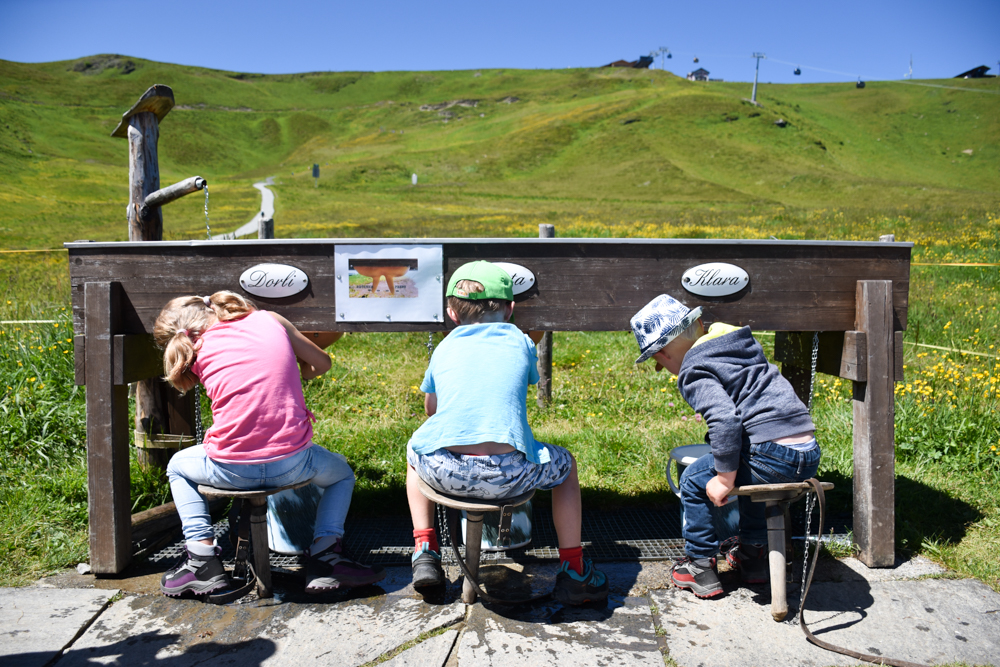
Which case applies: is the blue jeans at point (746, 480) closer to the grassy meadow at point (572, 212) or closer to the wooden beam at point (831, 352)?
the wooden beam at point (831, 352)

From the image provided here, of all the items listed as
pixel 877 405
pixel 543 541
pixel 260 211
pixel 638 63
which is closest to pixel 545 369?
pixel 543 541

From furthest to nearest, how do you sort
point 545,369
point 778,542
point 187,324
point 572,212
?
point 572,212 < point 545,369 < point 187,324 < point 778,542

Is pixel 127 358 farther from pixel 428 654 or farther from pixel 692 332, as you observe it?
pixel 692 332

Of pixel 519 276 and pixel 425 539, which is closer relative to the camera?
pixel 425 539

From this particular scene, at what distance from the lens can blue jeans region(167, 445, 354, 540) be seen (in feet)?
8.48

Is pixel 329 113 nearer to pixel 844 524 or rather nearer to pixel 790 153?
pixel 790 153

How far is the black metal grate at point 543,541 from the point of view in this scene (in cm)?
309

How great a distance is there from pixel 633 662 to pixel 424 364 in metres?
4.47

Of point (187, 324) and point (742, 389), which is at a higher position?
point (187, 324)

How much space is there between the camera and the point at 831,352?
331 cm

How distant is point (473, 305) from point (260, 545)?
1292mm

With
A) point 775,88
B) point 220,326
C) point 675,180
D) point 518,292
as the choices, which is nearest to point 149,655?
point 220,326

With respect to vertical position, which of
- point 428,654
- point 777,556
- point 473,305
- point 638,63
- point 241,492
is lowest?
point 428,654

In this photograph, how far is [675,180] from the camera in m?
52.9
